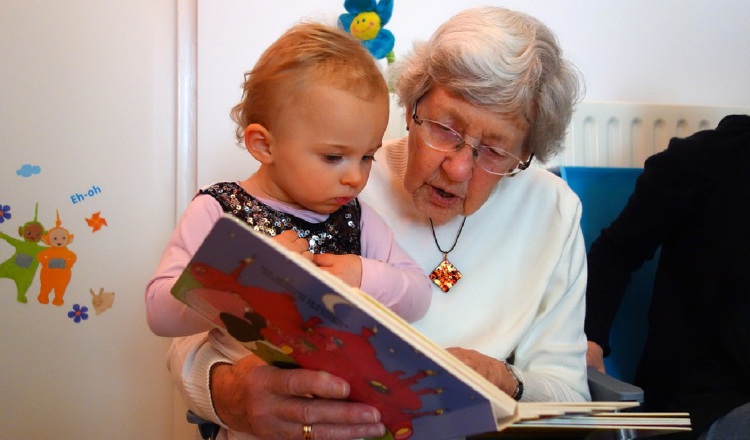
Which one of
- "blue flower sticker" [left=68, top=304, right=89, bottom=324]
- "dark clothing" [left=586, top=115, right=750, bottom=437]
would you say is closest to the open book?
"dark clothing" [left=586, top=115, right=750, bottom=437]

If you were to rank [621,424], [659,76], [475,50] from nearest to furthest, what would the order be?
[621,424]
[475,50]
[659,76]

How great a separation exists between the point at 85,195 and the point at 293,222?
3.88 feet

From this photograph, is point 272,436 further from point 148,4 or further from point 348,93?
point 148,4

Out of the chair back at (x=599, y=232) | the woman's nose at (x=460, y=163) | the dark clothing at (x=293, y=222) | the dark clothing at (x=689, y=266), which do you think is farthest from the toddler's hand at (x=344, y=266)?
the chair back at (x=599, y=232)

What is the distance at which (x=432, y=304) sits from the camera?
1.37 m

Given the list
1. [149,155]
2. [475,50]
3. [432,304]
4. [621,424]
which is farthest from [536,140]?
[149,155]

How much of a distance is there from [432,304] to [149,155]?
3.84ft

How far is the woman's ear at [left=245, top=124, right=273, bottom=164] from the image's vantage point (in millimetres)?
1131

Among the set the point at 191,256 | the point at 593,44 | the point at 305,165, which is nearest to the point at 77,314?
the point at 191,256

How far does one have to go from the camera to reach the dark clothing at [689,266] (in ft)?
5.08

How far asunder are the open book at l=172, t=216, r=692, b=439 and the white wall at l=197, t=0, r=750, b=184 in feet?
4.26

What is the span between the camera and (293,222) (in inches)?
46.0

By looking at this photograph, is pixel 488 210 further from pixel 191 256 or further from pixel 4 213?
pixel 4 213

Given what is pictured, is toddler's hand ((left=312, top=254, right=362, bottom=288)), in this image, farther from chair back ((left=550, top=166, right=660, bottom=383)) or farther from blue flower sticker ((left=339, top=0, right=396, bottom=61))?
chair back ((left=550, top=166, right=660, bottom=383))
